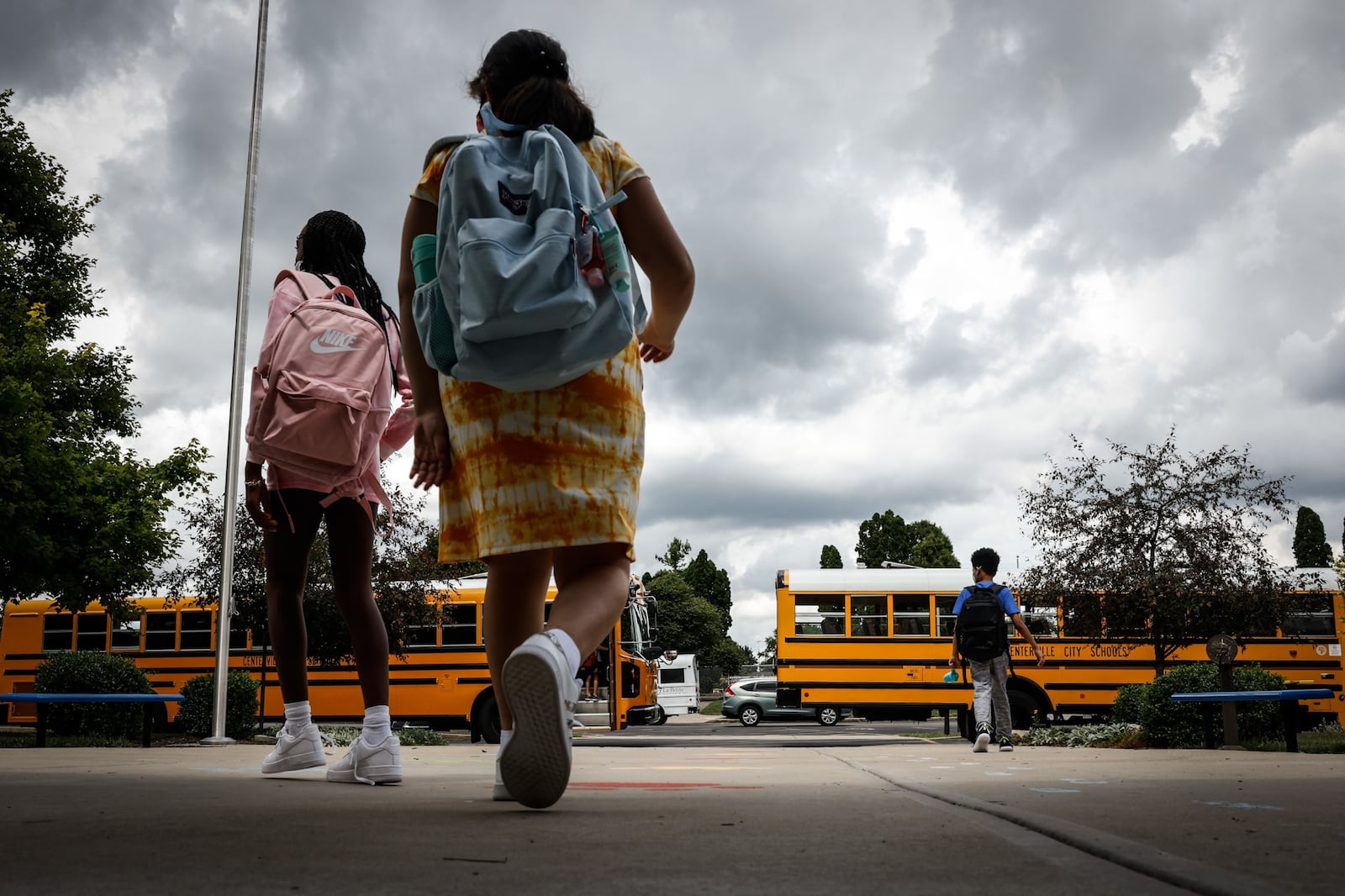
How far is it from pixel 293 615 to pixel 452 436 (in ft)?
4.81

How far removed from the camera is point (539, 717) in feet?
7.00

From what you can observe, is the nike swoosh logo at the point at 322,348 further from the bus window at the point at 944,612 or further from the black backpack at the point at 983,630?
the bus window at the point at 944,612

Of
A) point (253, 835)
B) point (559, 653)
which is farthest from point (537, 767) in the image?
point (253, 835)

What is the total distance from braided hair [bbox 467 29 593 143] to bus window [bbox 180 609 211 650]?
56.7ft

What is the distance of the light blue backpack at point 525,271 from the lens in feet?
7.63

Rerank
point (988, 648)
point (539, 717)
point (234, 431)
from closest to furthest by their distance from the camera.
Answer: point (539, 717) → point (988, 648) → point (234, 431)

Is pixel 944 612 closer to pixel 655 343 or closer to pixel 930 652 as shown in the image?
pixel 930 652

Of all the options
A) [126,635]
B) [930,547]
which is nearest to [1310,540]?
[930,547]

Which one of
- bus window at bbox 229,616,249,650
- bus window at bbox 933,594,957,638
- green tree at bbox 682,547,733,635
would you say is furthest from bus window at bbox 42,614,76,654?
green tree at bbox 682,547,733,635

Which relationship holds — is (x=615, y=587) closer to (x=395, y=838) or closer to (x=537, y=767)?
(x=537, y=767)

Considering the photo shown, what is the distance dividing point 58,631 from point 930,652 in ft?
48.5

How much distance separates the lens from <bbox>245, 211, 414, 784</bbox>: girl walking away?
3.53 m

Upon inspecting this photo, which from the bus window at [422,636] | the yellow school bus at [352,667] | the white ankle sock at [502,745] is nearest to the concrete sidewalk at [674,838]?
the white ankle sock at [502,745]

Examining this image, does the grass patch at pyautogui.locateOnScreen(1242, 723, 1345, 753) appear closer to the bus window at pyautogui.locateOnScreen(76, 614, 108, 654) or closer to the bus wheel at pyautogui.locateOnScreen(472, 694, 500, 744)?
the bus wheel at pyautogui.locateOnScreen(472, 694, 500, 744)
